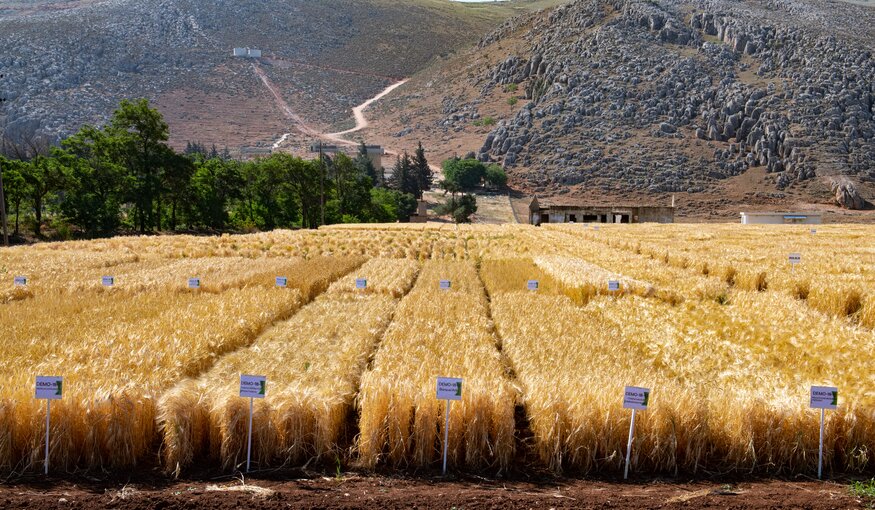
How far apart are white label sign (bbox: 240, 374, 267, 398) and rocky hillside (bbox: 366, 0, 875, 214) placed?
109 meters

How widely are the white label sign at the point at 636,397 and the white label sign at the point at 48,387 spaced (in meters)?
6.33

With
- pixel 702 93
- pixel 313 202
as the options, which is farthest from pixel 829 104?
pixel 313 202

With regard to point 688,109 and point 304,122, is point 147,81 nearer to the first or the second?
point 304,122

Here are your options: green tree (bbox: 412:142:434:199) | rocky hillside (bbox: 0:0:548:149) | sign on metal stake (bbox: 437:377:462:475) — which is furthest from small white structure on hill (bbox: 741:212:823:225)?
rocky hillside (bbox: 0:0:548:149)

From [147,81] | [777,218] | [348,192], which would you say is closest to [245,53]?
[147,81]

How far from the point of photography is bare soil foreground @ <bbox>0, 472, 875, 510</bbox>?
6.21 m

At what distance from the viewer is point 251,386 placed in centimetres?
702

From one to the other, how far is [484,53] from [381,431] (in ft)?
660

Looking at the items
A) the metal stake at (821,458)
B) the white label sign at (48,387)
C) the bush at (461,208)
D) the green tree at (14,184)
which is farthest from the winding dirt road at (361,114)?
the metal stake at (821,458)

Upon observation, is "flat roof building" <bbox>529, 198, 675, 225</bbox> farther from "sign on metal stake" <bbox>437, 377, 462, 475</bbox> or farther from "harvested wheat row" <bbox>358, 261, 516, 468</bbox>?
"sign on metal stake" <bbox>437, 377, 462, 475</bbox>

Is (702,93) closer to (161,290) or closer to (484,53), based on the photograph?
(484,53)

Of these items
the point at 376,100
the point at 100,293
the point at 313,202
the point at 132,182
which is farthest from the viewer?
the point at 376,100

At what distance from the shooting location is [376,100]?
185 m

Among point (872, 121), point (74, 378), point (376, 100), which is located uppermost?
point (376, 100)
